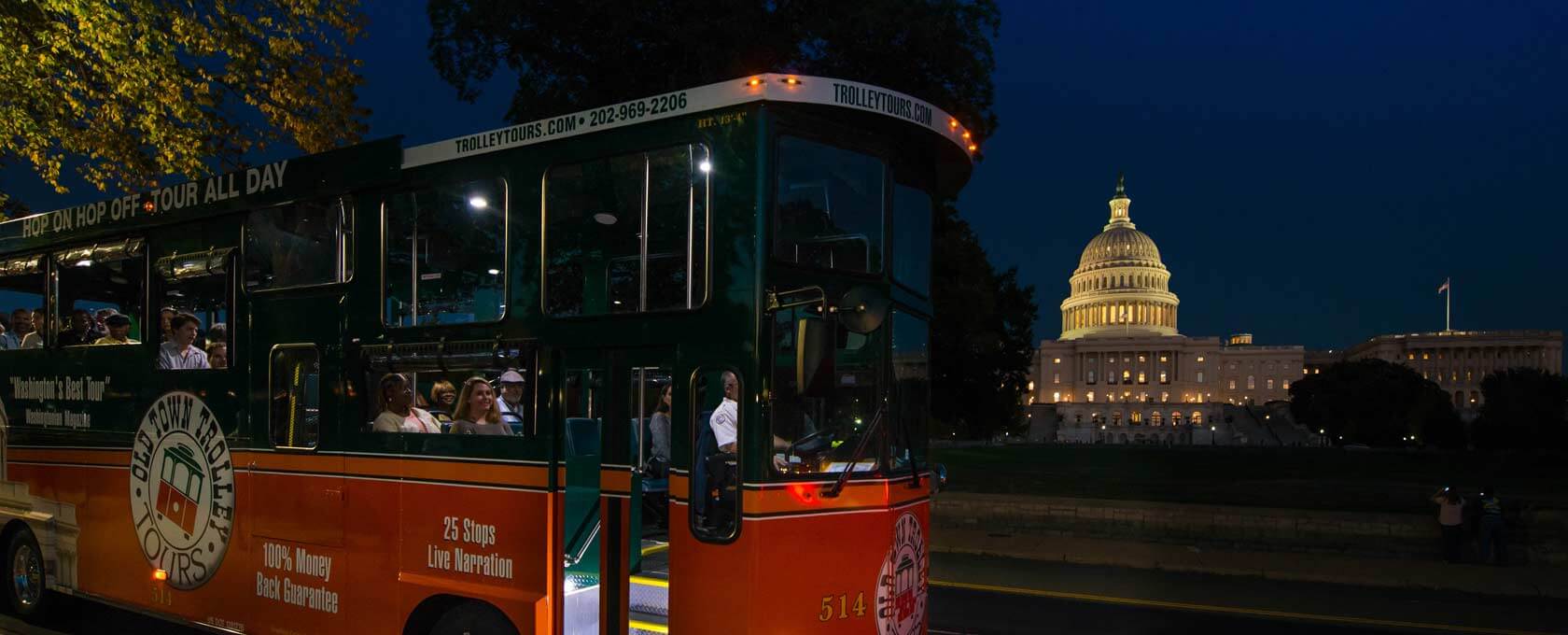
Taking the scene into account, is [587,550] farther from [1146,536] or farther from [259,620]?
[1146,536]

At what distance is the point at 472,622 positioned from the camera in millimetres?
6340

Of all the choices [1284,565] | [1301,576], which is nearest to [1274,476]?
[1284,565]

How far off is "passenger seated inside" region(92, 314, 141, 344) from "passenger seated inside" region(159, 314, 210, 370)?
1.58 ft

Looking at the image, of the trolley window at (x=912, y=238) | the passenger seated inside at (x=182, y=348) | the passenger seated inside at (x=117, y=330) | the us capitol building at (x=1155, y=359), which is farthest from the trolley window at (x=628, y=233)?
the us capitol building at (x=1155, y=359)

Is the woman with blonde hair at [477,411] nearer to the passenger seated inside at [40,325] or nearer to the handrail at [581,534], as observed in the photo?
the handrail at [581,534]

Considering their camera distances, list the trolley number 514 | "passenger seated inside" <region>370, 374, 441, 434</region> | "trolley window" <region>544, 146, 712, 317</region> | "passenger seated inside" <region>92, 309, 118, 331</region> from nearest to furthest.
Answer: the trolley number 514, "trolley window" <region>544, 146, 712, 317</region>, "passenger seated inside" <region>370, 374, 441, 434</region>, "passenger seated inside" <region>92, 309, 118, 331</region>

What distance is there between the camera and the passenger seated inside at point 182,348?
26.0 feet

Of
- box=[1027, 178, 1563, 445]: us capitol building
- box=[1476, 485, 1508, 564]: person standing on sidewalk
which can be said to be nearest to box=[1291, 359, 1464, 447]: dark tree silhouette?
A: box=[1027, 178, 1563, 445]: us capitol building

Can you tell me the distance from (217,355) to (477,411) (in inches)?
107

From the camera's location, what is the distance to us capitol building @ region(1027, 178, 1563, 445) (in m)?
152

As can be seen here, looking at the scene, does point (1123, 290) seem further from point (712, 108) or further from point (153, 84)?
point (712, 108)

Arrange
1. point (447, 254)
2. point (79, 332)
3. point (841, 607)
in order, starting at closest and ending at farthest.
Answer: point (841, 607), point (447, 254), point (79, 332)

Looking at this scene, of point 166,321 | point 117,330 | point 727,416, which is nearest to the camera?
point 727,416

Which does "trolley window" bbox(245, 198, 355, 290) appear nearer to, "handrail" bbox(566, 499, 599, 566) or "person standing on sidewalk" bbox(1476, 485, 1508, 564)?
"handrail" bbox(566, 499, 599, 566)
